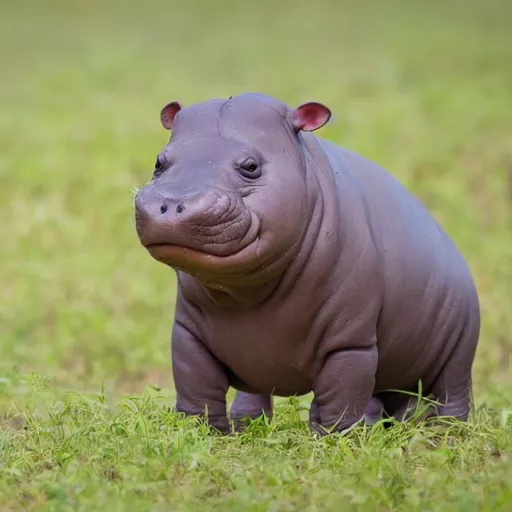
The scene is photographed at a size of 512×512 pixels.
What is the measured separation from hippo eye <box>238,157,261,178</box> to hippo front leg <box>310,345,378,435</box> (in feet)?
2.87

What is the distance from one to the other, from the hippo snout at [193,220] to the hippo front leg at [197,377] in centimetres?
85

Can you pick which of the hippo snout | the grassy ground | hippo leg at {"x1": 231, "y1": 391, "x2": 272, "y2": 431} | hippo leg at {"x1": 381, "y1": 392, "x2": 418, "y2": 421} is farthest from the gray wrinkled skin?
hippo leg at {"x1": 231, "y1": 391, "x2": 272, "y2": 431}

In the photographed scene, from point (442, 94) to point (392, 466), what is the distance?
11445 mm

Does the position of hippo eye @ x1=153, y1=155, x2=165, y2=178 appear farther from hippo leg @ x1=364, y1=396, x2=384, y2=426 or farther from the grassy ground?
hippo leg @ x1=364, y1=396, x2=384, y2=426

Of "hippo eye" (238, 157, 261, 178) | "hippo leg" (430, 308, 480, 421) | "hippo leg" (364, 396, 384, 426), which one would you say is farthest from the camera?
"hippo leg" (364, 396, 384, 426)

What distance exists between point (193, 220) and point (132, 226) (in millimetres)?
7559

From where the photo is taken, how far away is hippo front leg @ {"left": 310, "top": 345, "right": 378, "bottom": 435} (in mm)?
5031

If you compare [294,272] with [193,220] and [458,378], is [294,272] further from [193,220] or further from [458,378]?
[458,378]

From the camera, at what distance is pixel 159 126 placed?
14055mm

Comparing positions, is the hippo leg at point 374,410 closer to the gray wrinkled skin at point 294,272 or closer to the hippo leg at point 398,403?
the hippo leg at point 398,403

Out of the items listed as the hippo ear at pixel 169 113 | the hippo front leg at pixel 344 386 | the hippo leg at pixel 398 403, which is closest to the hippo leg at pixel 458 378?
the hippo leg at pixel 398 403

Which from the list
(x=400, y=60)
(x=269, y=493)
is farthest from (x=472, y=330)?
(x=400, y=60)

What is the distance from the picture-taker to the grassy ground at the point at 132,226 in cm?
422

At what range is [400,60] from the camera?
16766 millimetres
